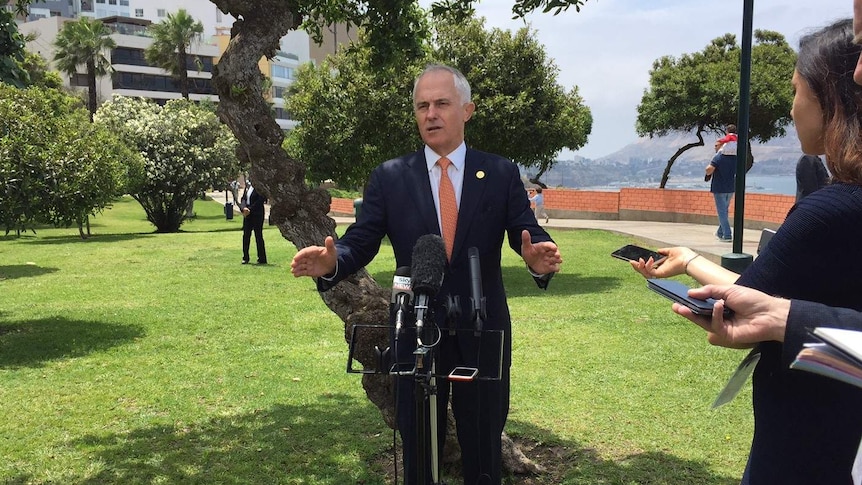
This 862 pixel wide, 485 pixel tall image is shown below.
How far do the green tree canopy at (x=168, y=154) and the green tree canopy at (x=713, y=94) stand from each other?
59.5 ft

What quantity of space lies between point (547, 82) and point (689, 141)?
914 inches

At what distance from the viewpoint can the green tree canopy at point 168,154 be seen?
31.4 m

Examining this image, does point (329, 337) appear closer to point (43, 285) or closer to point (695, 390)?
point (695, 390)

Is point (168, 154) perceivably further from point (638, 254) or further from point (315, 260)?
point (638, 254)

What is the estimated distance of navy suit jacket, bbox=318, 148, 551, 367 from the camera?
347 cm

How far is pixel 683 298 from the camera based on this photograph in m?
1.98

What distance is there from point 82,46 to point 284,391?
6092 centimetres

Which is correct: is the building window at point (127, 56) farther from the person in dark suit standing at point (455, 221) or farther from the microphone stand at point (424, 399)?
the microphone stand at point (424, 399)

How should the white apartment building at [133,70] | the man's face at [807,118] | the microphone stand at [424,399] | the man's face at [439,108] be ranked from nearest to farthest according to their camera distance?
the man's face at [807,118]
the microphone stand at [424,399]
the man's face at [439,108]
the white apartment building at [133,70]

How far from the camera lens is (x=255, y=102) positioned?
491cm

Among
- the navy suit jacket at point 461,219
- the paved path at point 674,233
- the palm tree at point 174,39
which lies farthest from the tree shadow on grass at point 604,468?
the palm tree at point 174,39

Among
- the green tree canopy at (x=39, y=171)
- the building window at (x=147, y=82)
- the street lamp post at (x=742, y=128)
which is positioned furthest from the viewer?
the building window at (x=147, y=82)

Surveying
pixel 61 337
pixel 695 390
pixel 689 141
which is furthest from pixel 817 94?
pixel 689 141

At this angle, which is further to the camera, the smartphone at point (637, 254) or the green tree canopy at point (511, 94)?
the green tree canopy at point (511, 94)
